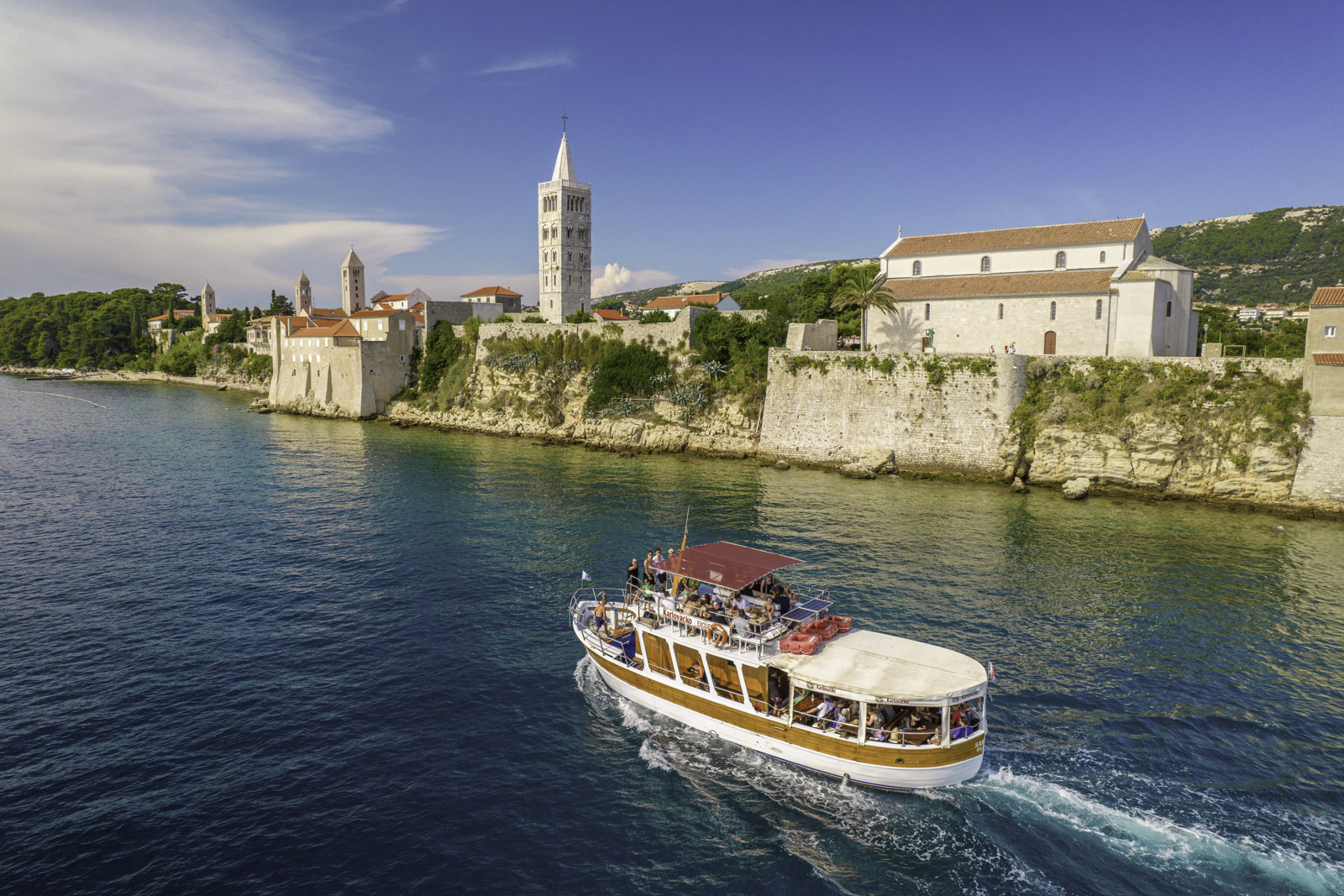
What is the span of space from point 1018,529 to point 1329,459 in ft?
59.0

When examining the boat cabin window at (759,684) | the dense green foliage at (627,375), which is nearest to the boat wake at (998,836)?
the boat cabin window at (759,684)

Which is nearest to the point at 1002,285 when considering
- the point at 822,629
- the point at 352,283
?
the point at 822,629

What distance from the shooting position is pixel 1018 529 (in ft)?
106

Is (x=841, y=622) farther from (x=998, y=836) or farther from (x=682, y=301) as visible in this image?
(x=682, y=301)

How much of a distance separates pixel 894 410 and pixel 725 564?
31184mm

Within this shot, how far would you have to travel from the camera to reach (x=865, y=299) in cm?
5169

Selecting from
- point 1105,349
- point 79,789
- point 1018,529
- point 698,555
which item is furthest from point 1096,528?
point 79,789

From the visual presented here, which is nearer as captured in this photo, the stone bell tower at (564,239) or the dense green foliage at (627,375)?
the dense green foliage at (627,375)

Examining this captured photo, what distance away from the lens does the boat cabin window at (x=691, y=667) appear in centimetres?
1683

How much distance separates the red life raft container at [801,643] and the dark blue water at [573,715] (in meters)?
2.66

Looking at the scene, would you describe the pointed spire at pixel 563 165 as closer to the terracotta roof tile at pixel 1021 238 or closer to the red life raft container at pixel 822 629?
the terracotta roof tile at pixel 1021 238

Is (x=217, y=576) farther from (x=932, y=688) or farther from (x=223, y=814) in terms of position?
(x=932, y=688)

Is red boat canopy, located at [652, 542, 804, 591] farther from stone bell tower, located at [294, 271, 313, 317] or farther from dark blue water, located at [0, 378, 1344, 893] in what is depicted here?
stone bell tower, located at [294, 271, 313, 317]

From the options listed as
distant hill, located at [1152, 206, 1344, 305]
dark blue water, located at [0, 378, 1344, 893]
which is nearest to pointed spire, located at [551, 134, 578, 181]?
dark blue water, located at [0, 378, 1344, 893]
